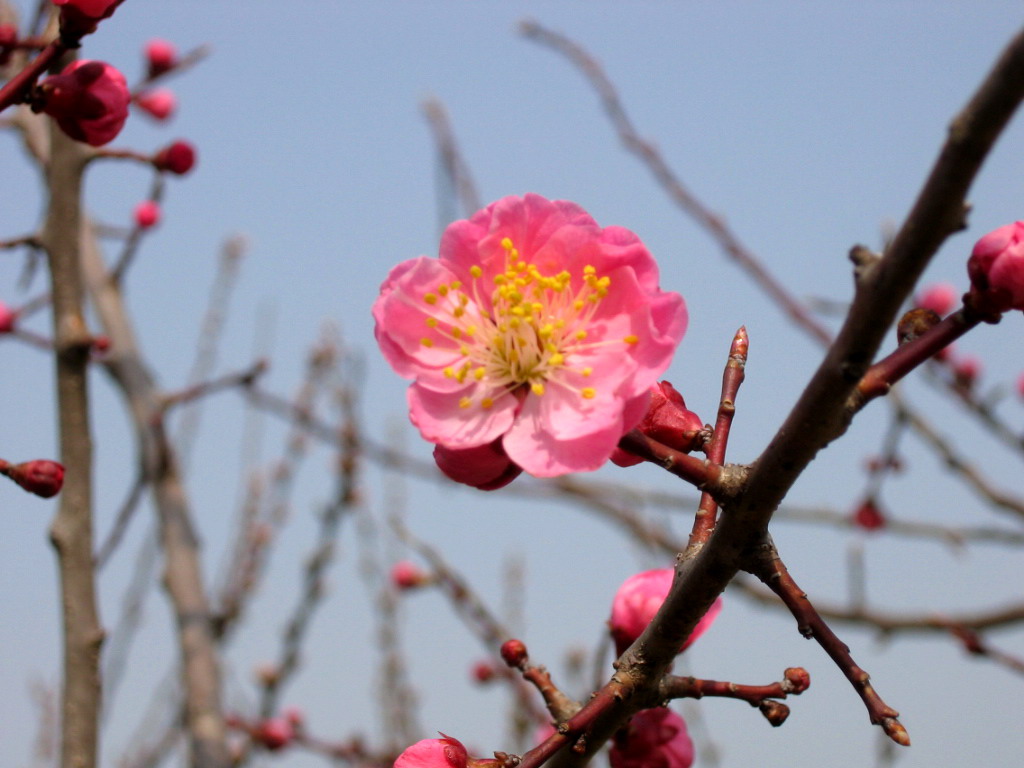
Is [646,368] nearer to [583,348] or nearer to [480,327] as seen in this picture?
[583,348]

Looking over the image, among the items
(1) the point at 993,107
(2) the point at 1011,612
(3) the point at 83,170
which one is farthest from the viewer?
(2) the point at 1011,612

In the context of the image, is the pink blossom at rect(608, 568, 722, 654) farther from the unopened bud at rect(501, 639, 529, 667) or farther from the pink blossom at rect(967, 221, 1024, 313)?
the pink blossom at rect(967, 221, 1024, 313)

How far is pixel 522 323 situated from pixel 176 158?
1.08 meters

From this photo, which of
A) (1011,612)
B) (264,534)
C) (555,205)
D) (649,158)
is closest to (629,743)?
(555,205)

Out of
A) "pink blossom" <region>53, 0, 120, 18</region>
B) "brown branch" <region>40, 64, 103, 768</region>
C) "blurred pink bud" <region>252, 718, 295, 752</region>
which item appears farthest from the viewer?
"blurred pink bud" <region>252, 718, 295, 752</region>

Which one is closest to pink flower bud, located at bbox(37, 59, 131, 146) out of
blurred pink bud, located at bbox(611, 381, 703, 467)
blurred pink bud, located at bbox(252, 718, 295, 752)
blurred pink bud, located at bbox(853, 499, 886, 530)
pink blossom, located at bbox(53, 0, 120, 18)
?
pink blossom, located at bbox(53, 0, 120, 18)

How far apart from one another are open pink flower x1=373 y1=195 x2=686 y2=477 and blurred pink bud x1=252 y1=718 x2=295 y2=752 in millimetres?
3437

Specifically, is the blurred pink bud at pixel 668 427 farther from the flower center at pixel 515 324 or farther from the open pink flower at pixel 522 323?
the flower center at pixel 515 324

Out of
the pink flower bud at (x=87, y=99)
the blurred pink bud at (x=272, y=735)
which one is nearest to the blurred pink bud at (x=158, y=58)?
the pink flower bud at (x=87, y=99)

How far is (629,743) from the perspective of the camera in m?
1.38

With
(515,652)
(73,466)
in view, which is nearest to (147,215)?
(73,466)

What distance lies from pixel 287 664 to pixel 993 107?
177 inches

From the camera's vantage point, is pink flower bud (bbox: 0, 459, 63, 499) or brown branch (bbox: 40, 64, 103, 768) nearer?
pink flower bud (bbox: 0, 459, 63, 499)

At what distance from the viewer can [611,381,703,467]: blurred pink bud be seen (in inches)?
45.0
